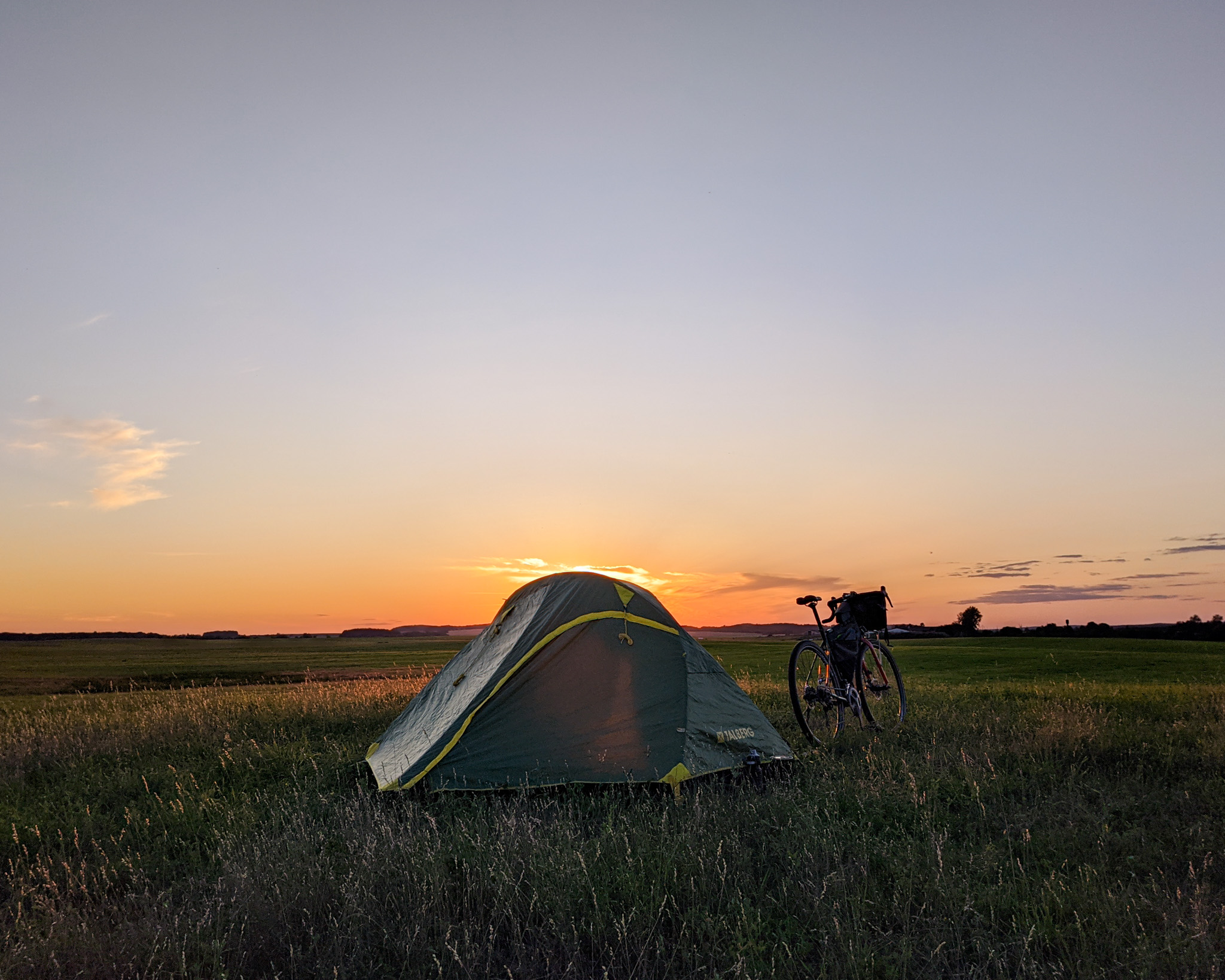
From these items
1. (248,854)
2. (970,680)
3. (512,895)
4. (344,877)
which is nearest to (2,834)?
(248,854)

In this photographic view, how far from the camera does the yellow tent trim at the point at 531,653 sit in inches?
307

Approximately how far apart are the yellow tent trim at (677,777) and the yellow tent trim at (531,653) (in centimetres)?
166

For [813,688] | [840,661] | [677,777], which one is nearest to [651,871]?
[677,777]

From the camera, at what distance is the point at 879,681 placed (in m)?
11.1

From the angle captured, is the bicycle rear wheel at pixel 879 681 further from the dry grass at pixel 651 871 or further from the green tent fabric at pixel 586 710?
the green tent fabric at pixel 586 710

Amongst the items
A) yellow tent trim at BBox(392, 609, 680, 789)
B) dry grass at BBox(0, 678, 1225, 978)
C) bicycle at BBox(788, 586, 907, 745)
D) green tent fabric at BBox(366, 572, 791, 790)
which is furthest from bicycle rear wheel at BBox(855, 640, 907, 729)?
yellow tent trim at BBox(392, 609, 680, 789)

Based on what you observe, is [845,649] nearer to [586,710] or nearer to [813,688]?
[813,688]

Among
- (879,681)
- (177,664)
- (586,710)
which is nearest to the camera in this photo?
(586,710)

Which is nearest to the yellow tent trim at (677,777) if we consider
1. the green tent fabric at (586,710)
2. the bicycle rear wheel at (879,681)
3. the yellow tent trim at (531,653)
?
the green tent fabric at (586,710)

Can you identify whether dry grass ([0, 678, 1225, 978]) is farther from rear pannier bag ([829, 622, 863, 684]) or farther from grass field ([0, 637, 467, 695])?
grass field ([0, 637, 467, 695])

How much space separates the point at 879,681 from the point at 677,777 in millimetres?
5156

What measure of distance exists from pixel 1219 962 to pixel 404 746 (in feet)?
25.1

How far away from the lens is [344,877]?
515 cm

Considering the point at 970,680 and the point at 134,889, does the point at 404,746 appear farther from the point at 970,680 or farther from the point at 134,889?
the point at 970,680
